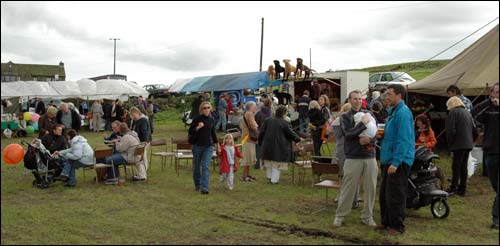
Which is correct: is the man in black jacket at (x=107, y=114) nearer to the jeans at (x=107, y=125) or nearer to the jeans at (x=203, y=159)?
the jeans at (x=107, y=125)

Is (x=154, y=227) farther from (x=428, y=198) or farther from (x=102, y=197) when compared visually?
(x=428, y=198)

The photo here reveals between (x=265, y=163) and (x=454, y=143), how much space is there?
3.34 metres

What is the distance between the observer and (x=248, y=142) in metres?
10.4

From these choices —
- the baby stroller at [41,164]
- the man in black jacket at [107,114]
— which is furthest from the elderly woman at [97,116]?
the baby stroller at [41,164]

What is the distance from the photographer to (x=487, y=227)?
6449 millimetres

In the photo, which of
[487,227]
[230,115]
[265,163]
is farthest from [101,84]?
[487,227]

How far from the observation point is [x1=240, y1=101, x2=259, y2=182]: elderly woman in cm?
1026

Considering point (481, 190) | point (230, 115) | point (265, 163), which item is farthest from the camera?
point (230, 115)

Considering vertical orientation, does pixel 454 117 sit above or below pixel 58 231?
above

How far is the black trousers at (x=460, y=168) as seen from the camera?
8.35 meters

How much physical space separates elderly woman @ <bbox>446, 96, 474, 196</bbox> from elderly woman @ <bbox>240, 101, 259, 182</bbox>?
363 cm

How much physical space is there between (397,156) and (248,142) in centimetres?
491

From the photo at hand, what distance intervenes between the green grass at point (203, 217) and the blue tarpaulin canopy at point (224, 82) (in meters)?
10.5

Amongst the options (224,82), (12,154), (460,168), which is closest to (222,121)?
(224,82)
